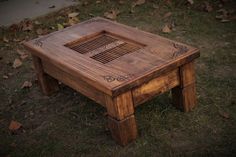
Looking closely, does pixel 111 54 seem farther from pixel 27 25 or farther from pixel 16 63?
pixel 27 25

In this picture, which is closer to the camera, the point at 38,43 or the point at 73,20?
the point at 38,43

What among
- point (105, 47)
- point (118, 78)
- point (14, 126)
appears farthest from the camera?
point (14, 126)

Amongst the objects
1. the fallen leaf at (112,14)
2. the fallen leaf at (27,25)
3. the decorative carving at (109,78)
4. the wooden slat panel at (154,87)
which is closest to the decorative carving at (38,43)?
the decorative carving at (109,78)

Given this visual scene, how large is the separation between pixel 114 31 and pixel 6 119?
1.19 metres

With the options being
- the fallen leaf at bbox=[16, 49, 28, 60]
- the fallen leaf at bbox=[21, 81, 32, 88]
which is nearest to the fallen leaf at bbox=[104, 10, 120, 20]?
the fallen leaf at bbox=[16, 49, 28, 60]

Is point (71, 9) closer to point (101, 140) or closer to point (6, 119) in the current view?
point (6, 119)

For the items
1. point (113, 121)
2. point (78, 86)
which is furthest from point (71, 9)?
point (113, 121)

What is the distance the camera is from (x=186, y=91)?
302 cm

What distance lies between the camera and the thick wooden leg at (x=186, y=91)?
2.91 meters

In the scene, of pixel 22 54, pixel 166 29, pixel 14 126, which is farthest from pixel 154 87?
pixel 22 54

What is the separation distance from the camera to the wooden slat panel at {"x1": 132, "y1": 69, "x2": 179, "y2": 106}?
271cm

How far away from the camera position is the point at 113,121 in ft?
9.02

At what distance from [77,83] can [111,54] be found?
1.11 feet

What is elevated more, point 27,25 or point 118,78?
point 118,78
